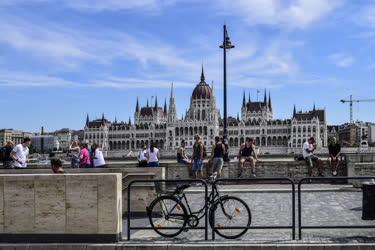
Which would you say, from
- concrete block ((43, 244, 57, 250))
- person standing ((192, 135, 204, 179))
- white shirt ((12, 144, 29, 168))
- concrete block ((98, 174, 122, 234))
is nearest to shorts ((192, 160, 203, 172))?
person standing ((192, 135, 204, 179))

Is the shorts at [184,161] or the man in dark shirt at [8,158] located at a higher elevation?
the man in dark shirt at [8,158]

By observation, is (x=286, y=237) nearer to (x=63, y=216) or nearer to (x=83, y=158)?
(x=63, y=216)

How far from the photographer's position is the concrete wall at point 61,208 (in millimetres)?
9523

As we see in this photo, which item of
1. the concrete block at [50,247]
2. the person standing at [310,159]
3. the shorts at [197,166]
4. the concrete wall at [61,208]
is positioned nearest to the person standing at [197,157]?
the shorts at [197,166]

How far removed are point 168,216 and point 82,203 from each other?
1.58 m

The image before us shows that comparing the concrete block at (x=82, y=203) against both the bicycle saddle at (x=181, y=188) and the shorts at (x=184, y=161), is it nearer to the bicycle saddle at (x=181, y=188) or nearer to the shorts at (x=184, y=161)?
the bicycle saddle at (x=181, y=188)

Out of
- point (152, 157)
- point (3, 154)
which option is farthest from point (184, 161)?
point (3, 154)

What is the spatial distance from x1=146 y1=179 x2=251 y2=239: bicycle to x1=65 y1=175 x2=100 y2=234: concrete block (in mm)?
1107

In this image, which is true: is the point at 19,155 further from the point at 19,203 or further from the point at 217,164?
the point at 19,203

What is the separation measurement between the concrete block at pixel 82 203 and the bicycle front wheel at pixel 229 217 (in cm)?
196

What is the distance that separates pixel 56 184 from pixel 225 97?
75.7 ft

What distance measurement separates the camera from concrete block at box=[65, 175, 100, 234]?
9523 millimetres

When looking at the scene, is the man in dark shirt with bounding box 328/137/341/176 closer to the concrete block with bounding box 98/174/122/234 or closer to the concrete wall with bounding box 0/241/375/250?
the concrete wall with bounding box 0/241/375/250

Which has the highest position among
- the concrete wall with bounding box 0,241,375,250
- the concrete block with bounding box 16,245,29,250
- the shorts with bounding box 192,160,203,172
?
the shorts with bounding box 192,160,203,172
